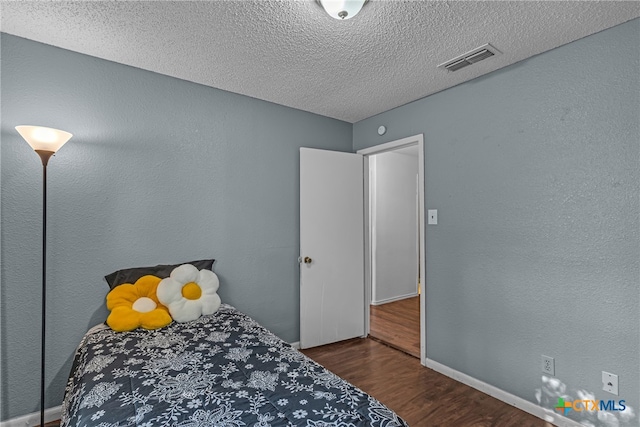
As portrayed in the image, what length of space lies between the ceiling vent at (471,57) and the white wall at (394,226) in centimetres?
257

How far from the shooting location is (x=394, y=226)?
502 centimetres

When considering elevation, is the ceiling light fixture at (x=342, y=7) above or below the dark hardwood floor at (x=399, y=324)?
above

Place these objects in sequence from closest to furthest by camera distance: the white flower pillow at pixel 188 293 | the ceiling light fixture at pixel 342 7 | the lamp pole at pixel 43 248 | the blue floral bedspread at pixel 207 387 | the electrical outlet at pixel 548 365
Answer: the blue floral bedspread at pixel 207 387 → the ceiling light fixture at pixel 342 7 → the lamp pole at pixel 43 248 → the electrical outlet at pixel 548 365 → the white flower pillow at pixel 188 293

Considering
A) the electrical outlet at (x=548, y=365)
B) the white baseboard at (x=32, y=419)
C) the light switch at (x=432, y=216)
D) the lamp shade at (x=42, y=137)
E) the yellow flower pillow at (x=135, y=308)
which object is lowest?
the white baseboard at (x=32, y=419)

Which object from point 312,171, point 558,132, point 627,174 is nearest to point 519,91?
point 558,132

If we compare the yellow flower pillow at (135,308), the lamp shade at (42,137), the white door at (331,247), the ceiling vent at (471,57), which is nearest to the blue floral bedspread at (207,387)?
the yellow flower pillow at (135,308)

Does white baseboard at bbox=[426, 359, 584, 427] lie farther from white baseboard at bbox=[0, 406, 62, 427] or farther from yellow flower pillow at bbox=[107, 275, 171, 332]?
white baseboard at bbox=[0, 406, 62, 427]

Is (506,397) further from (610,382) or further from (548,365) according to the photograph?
(610,382)

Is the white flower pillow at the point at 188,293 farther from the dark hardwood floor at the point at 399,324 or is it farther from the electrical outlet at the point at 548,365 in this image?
the electrical outlet at the point at 548,365

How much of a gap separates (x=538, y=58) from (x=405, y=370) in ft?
8.65

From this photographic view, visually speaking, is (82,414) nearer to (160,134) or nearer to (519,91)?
Answer: (160,134)

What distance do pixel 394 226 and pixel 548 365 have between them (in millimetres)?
3073

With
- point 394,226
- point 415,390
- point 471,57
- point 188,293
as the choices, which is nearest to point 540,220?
point 471,57

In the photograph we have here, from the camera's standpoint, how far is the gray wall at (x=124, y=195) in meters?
1.97
